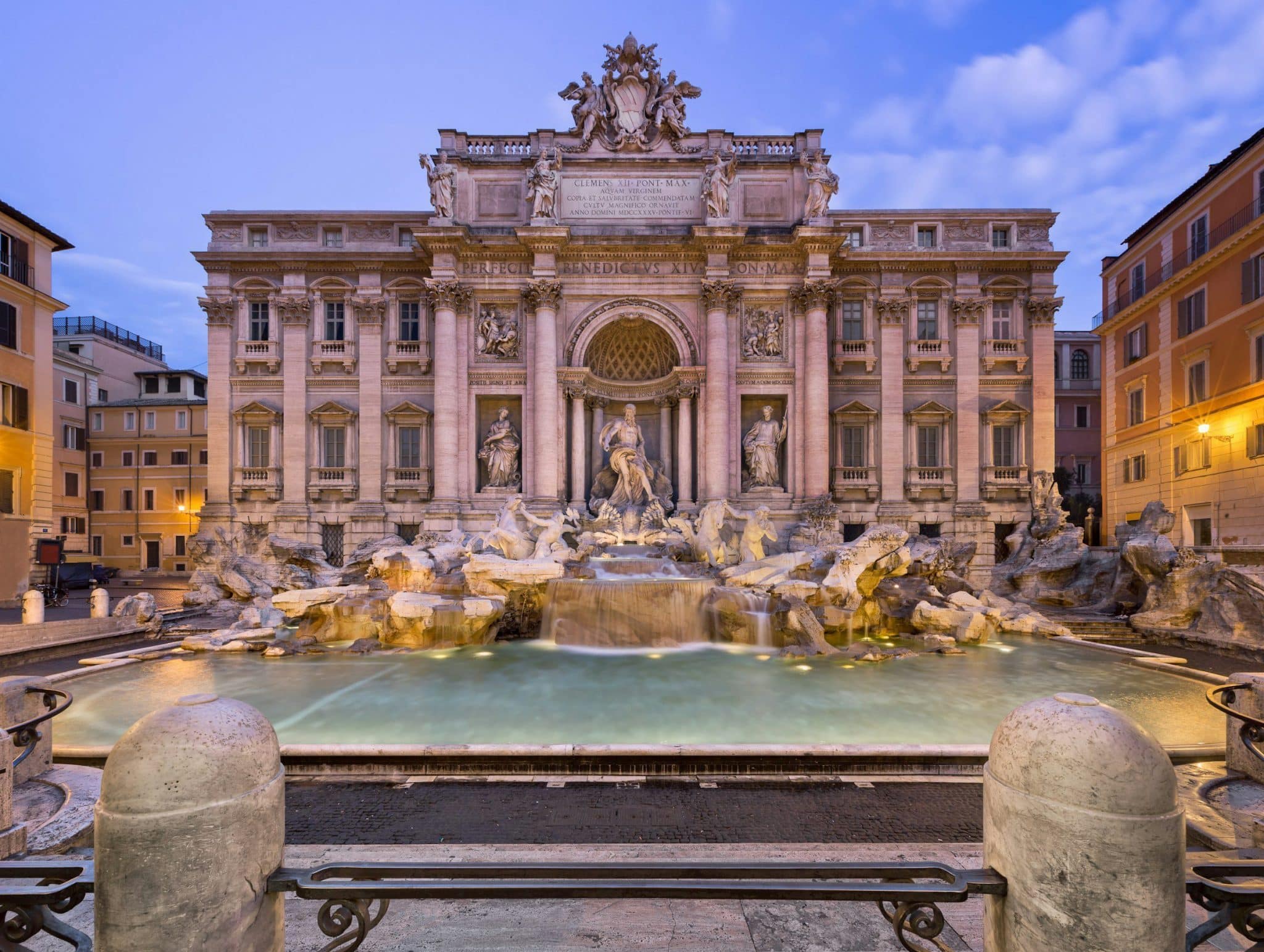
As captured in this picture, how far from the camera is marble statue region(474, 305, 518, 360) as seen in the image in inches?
833

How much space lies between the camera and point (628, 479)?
65.3 ft

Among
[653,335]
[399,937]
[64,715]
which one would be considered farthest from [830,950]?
[653,335]

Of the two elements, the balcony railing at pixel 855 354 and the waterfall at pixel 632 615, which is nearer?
the waterfall at pixel 632 615

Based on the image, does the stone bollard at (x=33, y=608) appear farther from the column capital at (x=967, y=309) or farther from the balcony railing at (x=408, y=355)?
the column capital at (x=967, y=309)

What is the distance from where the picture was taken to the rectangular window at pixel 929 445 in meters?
22.4

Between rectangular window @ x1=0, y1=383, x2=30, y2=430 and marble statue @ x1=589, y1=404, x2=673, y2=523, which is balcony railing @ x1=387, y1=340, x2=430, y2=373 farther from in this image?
rectangular window @ x1=0, y1=383, x2=30, y2=430

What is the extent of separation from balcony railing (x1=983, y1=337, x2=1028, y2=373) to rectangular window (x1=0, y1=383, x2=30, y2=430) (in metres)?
37.2

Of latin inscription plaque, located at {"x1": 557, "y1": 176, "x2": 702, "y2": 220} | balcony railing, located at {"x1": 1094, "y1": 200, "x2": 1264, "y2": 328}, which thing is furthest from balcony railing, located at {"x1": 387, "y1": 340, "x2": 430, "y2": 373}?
balcony railing, located at {"x1": 1094, "y1": 200, "x2": 1264, "y2": 328}

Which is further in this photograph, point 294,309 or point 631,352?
point 631,352

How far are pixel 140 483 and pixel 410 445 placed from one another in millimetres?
23967

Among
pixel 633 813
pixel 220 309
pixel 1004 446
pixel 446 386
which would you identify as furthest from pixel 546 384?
pixel 1004 446

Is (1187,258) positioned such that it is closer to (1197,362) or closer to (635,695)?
(1197,362)

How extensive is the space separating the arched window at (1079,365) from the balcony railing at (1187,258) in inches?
404

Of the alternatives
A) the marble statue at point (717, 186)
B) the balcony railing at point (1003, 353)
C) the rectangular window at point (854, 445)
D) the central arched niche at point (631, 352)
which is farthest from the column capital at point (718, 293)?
the balcony railing at point (1003, 353)
